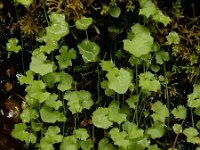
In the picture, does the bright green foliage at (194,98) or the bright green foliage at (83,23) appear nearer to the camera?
the bright green foliage at (83,23)

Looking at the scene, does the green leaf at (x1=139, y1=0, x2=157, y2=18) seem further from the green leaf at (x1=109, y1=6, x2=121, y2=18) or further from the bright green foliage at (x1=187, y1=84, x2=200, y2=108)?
the bright green foliage at (x1=187, y1=84, x2=200, y2=108)

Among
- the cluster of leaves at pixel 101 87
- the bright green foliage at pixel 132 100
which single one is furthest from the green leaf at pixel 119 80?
the bright green foliage at pixel 132 100

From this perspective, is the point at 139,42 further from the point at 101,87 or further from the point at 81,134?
the point at 81,134

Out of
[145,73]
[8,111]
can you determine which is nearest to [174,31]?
[145,73]

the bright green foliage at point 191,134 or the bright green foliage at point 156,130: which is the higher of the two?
the bright green foliage at point 156,130

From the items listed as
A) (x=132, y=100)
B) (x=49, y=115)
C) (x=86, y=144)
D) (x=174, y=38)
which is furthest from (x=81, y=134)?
(x=174, y=38)

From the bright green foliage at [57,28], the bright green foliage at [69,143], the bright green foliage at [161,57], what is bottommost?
the bright green foliage at [69,143]

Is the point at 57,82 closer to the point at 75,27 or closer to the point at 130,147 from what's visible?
the point at 75,27

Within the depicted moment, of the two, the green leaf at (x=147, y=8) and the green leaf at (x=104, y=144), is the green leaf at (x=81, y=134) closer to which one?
the green leaf at (x=104, y=144)
